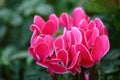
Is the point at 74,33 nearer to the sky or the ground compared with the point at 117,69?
nearer to the sky

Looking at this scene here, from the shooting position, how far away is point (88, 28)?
3.27 feet

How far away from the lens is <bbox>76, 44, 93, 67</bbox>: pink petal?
911mm

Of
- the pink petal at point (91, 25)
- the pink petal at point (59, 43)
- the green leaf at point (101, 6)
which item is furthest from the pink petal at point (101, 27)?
the green leaf at point (101, 6)

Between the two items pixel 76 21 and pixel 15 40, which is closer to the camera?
pixel 76 21

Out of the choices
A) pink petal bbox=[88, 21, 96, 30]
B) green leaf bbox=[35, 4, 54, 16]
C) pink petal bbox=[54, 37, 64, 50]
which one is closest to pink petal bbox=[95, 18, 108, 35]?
pink petal bbox=[88, 21, 96, 30]

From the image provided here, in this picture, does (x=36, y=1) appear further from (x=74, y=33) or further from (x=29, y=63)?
(x=74, y=33)

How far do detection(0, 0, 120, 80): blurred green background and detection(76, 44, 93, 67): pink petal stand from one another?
0.13 meters

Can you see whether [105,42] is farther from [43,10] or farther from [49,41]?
[43,10]

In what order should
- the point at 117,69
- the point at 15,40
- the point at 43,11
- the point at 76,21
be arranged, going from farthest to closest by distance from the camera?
the point at 15,40 → the point at 43,11 → the point at 117,69 → the point at 76,21

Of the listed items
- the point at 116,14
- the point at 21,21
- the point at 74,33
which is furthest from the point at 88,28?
the point at 21,21

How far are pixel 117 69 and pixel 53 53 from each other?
15.6 inches

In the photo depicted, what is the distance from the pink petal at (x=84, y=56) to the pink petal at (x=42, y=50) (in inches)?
3.0

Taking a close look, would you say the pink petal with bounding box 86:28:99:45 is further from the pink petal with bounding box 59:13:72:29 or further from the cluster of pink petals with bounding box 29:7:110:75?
the pink petal with bounding box 59:13:72:29

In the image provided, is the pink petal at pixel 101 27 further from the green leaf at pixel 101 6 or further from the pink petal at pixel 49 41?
the green leaf at pixel 101 6
